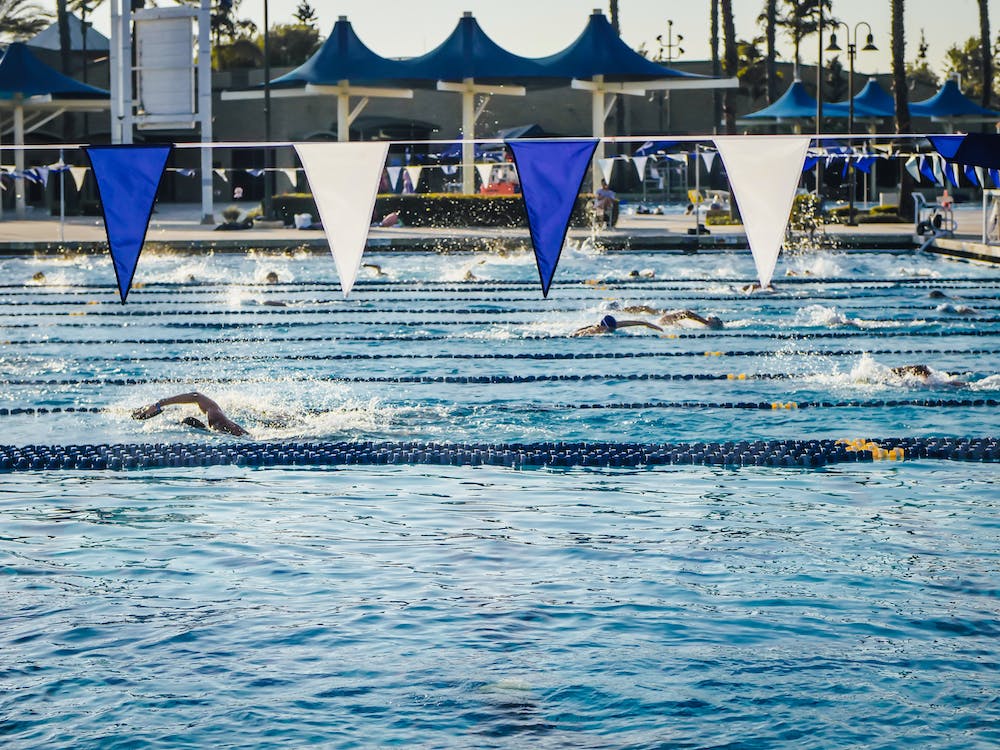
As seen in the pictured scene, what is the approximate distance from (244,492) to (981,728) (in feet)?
14.0

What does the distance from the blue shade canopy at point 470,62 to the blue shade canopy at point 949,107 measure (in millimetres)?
16277

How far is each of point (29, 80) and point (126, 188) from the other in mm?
25578

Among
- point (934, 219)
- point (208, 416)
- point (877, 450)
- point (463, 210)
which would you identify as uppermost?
point (463, 210)

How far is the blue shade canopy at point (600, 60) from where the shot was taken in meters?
29.3

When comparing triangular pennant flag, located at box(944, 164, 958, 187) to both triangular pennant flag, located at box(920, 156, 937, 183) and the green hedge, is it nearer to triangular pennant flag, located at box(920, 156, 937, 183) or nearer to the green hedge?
triangular pennant flag, located at box(920, 156, 937, 183)

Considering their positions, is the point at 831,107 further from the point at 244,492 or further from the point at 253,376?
the point at 244,492

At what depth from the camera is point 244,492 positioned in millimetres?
7566

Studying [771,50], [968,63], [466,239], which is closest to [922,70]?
[968,63]

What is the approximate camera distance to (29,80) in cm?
3206

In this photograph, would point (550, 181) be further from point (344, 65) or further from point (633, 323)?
point (344, 65)

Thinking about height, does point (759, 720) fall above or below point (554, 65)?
below

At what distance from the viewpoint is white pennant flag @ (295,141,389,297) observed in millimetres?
8914

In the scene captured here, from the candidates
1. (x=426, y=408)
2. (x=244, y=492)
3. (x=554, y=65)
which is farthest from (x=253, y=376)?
(x=554, y=65)

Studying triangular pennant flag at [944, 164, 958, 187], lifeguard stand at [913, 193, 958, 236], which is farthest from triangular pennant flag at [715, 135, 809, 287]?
lifeguard stand at [913, 193, 958, 236]
